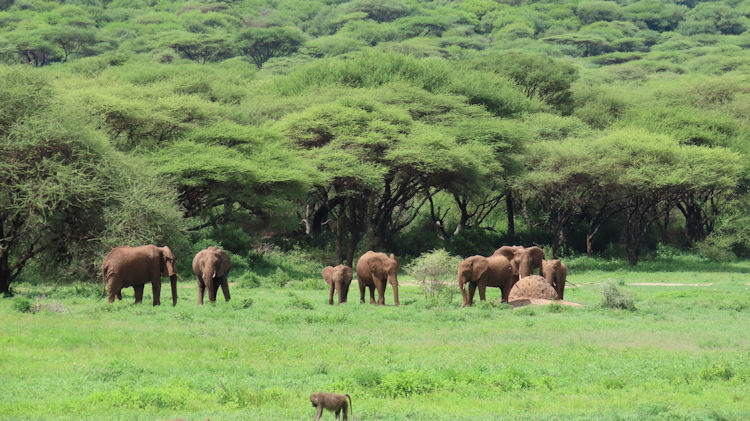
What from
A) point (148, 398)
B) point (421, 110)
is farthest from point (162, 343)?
point (421, 110)

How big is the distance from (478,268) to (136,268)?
10.0 meters

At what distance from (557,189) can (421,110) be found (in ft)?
35.7

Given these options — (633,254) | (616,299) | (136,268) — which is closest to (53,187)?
(136,268)

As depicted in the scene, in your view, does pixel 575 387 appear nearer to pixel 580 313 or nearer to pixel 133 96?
pixel 580 313

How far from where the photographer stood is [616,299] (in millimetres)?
25172

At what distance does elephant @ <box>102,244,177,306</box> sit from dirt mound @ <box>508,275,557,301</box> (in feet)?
34.6

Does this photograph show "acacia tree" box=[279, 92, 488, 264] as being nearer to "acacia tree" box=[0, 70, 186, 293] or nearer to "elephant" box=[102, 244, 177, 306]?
"acacia tree" box=[0, 70, 186, 293]

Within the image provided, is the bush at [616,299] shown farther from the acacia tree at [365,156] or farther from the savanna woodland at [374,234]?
the acacia tree at [365,156]

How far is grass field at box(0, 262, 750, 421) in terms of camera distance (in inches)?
477

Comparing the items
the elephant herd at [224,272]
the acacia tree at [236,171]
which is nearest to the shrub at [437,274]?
the elephant herd at [224,272]

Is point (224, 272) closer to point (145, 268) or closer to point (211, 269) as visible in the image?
point (211, 269)

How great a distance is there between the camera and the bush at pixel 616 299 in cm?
2517

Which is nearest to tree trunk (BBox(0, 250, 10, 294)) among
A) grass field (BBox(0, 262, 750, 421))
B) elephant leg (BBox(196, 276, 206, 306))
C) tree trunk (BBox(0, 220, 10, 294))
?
tree trunk (BBox(0, 220, 10, 294))

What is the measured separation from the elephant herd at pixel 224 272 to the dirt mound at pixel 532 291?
13.8 inches
